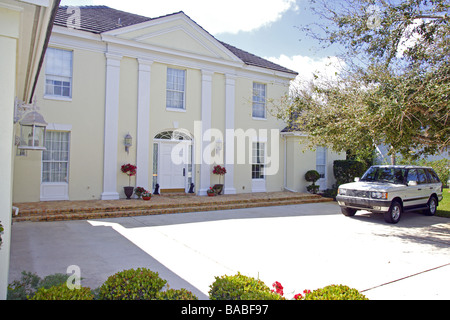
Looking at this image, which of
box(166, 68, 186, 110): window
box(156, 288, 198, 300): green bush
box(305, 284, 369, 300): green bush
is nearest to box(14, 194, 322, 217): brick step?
box(166, 68, 186, 110): window

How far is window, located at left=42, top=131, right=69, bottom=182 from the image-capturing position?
39.8 ft

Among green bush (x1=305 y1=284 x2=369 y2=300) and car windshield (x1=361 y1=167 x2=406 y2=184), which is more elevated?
car windshield (x1=361 y1=167 x2=406 y2=184)

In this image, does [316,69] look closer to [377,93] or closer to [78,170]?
[377,93]

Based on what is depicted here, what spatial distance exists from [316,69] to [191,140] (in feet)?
23.3

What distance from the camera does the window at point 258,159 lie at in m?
17.1

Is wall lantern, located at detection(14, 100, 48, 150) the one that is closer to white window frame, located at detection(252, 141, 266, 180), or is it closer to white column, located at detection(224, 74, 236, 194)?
→ white column, located at detection(224, 74, 236, 194)

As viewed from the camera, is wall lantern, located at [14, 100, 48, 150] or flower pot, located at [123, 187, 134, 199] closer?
wall lantern, located at [14, 100, 48, 150]

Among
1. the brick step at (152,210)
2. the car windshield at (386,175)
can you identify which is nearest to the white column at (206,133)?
the brick step at (152,210)

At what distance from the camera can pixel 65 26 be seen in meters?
12.2

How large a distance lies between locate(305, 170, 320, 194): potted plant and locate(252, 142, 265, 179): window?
2639 mm

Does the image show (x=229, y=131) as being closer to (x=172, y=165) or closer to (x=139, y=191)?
(x=172, y=165)

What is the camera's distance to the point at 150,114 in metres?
14.1

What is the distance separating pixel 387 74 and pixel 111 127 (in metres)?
10.2
